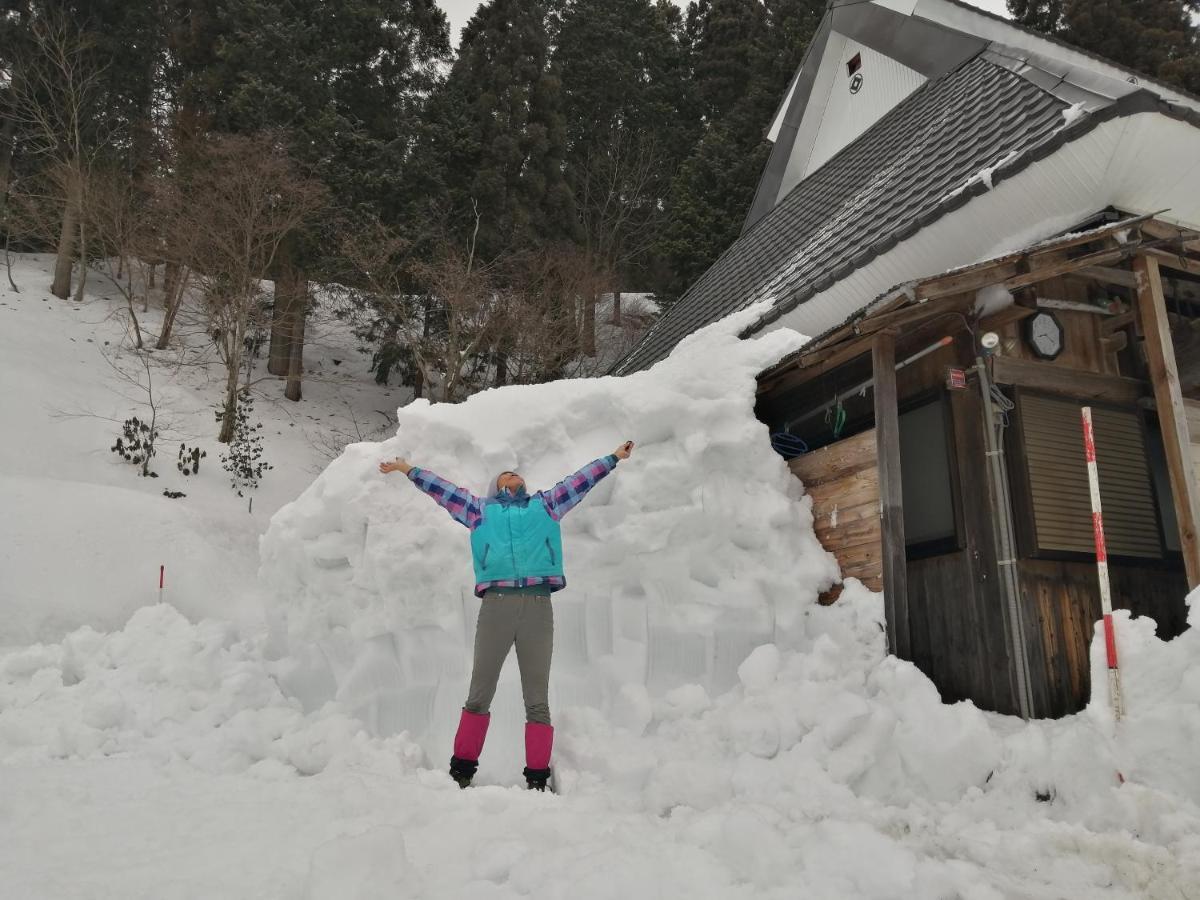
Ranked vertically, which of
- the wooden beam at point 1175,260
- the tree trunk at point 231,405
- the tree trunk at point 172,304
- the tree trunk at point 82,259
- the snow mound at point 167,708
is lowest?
the snow mound at point 167,708

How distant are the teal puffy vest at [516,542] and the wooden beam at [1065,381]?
2.91 m

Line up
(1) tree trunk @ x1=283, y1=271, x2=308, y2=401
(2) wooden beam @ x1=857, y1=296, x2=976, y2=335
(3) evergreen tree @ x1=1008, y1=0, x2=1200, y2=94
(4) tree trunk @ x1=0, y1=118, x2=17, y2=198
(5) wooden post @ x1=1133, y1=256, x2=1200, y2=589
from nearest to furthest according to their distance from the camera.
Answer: (5) wooden post @ x1=1133, y1=256, x2=1200, y2=589 → (2) wooden beam @ x1=857, y1=296, x2=976, y2=335 → (3) evergreen tree @ x1=1008, y1=0, x2=1200, y2=94 → (1) tree trunk @ x1=283, y1=271, x2=308, y2=401 → (4) tree trunk @ x1=0, y1=118, x2=17, y2=198

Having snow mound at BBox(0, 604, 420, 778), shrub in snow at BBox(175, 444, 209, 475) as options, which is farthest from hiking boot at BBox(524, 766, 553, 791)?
shrub in snow at BBox(175, 444, 209, 475)

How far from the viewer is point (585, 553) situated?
4.84 metres

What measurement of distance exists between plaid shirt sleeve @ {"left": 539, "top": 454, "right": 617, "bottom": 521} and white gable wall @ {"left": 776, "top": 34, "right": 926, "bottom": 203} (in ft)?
27.5

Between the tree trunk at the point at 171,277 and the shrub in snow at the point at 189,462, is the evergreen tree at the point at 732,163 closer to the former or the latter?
the tree trunk at the point at 171,277

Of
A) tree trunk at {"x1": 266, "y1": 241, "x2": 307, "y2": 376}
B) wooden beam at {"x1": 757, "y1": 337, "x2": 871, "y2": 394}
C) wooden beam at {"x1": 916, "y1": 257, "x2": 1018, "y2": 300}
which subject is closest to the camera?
wooden beam at {"x1": 916, "y1": 257, "x2": 1018, "y2": 300}

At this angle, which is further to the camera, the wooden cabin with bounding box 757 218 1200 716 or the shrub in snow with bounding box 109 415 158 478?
the shrub in snow with bounding box 109 415 158 478

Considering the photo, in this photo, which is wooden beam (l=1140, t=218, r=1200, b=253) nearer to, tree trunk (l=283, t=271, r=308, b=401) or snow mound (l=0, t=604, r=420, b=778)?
snow mound (l=0, t=604, r=420, b=778)

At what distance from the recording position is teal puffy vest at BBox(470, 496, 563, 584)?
3.85 metres

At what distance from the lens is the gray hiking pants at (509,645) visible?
150 inches

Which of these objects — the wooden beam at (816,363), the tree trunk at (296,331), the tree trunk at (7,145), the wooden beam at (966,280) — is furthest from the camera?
the tree trunk at (7,145)

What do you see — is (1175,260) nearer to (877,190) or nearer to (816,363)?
(816,363)

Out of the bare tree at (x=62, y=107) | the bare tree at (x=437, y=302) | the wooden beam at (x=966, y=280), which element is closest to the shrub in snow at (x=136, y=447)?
the bare tree at (x=437, y=302)
